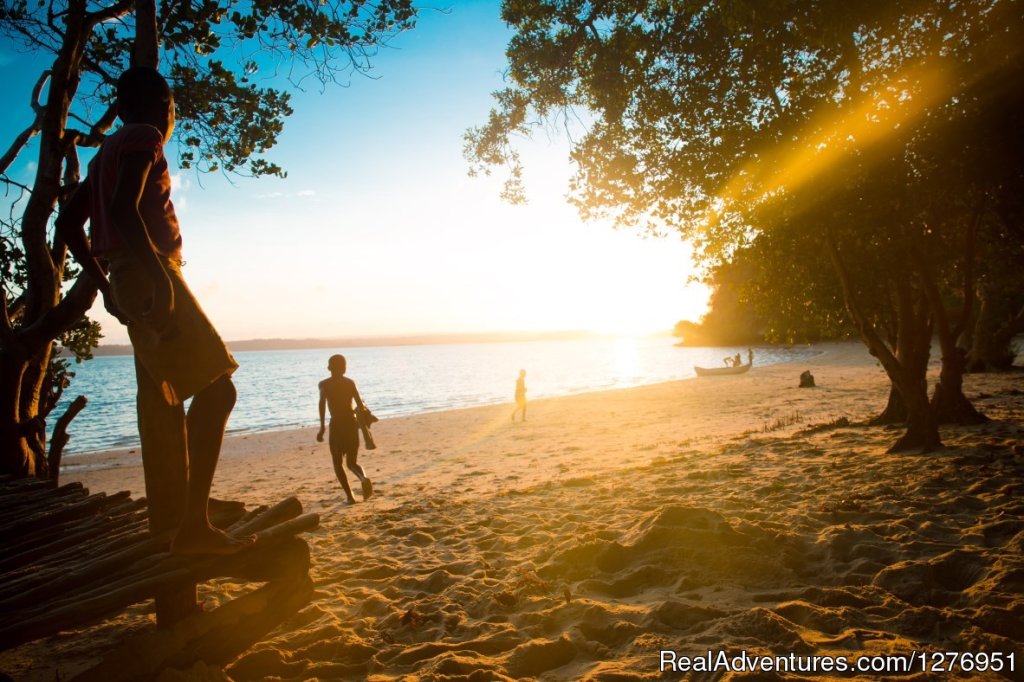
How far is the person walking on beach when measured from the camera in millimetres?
2600

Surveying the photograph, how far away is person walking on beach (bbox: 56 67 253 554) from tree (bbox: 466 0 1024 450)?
5914 millimetres

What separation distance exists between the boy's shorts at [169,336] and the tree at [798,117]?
6212 millimetres

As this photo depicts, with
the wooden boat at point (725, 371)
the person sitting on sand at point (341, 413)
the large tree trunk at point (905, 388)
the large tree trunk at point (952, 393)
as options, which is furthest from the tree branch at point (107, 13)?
the wooden boat at point (725, 371)

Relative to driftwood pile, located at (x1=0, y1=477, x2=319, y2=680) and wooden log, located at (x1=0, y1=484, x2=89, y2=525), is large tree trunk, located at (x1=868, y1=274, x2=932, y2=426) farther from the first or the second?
wooden log, located at (x1=0, y1=484, x2=89, y2=525)

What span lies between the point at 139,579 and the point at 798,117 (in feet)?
31.3

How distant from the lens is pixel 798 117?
7.62m

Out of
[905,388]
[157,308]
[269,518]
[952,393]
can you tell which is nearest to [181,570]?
[269,518]

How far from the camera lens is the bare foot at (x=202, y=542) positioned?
2762 mm

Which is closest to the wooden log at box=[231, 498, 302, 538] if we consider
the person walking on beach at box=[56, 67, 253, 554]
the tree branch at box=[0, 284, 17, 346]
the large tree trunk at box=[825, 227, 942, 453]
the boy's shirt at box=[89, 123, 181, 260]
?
the person walking on beach at box=[56, 67, 253, 554]

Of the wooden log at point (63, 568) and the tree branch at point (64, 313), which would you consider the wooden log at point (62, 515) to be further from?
the tree branch at point (64, 313)

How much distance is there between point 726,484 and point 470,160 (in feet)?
27.0

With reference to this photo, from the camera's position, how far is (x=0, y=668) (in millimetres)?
3270

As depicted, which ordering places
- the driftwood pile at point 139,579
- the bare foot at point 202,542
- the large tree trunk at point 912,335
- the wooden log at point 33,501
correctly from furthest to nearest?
the large tree trunk at point 912,335
the wooden log at point 33,501
the bare foot at point 202,542
the driftwood pile at point 139,579

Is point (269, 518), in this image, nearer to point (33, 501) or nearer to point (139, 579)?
point (139, 579)
